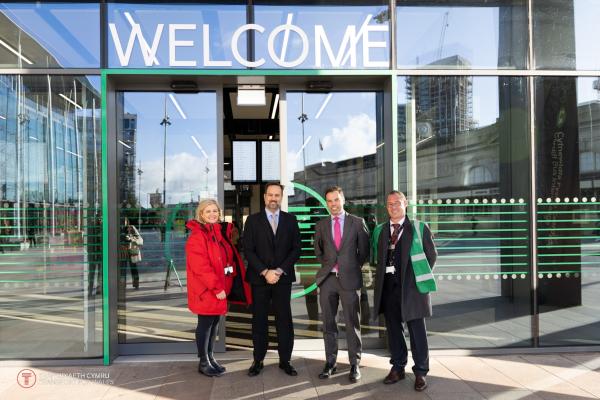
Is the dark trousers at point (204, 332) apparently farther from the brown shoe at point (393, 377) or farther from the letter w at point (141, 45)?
the letter w at point (141, 45)

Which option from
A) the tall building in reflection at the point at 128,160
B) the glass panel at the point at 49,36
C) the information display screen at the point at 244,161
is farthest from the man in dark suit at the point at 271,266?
the information display screen at the point at 244,161

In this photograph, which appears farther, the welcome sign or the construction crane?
the construction crane

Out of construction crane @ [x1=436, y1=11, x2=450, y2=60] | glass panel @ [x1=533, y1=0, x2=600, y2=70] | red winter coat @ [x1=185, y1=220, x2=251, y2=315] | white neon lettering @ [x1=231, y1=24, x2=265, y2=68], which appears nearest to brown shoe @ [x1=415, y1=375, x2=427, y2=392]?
red winter coat @ [x1=185, y1=220, x2=251, y2=315]

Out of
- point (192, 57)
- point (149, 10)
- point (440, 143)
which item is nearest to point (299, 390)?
point (440, 143)

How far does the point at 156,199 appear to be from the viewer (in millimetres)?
5266

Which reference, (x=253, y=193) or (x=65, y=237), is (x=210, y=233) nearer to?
(x=65, y=237)

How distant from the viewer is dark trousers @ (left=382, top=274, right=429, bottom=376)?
4.21 m

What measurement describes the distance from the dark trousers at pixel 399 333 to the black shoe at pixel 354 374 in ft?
0.99

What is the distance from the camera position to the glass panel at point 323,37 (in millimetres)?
5070

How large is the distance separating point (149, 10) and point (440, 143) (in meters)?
3.17

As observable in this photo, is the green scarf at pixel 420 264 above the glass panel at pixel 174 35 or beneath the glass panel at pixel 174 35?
beneath

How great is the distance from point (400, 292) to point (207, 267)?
64.9 inches

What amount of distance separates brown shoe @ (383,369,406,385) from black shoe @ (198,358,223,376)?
4.74ft

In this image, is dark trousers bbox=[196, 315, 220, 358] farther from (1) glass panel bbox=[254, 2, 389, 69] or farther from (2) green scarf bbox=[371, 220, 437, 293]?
(1) glass panel bbox=[254, 2, 389, 69]
